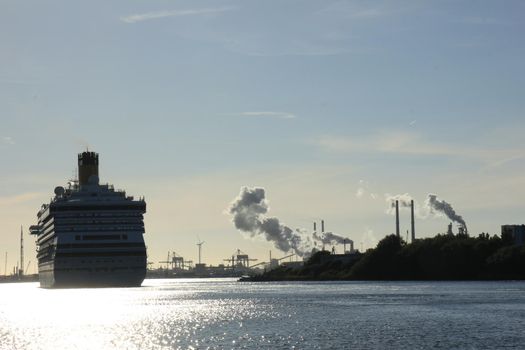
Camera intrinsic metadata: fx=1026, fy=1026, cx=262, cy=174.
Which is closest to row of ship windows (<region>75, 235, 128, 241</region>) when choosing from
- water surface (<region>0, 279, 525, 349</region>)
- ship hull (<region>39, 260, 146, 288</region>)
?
ship hull (<region>39, 260, 146, 288</region>)

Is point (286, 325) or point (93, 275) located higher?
point (93, 275)

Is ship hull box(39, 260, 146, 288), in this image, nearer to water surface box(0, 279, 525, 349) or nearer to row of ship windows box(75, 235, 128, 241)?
row of ship windows box(75, 235, 128, 241)

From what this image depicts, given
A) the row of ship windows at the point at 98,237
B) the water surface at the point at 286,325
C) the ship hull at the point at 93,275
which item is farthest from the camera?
the row of ship windows at the point at 98,237

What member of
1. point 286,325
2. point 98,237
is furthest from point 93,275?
point 286,325

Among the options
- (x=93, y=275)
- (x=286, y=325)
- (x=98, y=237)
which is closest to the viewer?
(x=286, y=325)

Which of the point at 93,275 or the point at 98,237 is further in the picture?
the point at 98,237

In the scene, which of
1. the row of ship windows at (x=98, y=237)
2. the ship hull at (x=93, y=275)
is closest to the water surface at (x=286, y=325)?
the ship hull at (x=93, y=275)

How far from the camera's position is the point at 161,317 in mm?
123000

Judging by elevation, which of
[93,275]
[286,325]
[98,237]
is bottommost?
[286,325]

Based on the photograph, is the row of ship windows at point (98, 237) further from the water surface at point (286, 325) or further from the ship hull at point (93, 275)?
the water surface at point (286, 325)

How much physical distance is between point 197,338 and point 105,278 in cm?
10402

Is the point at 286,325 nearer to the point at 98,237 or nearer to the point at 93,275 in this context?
the point at 93,275

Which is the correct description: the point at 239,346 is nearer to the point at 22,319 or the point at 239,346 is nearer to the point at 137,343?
the point at 137,343

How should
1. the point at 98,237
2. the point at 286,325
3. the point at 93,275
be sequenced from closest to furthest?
the point at 286,325 < the point at 93,275 < the point at 98,237
